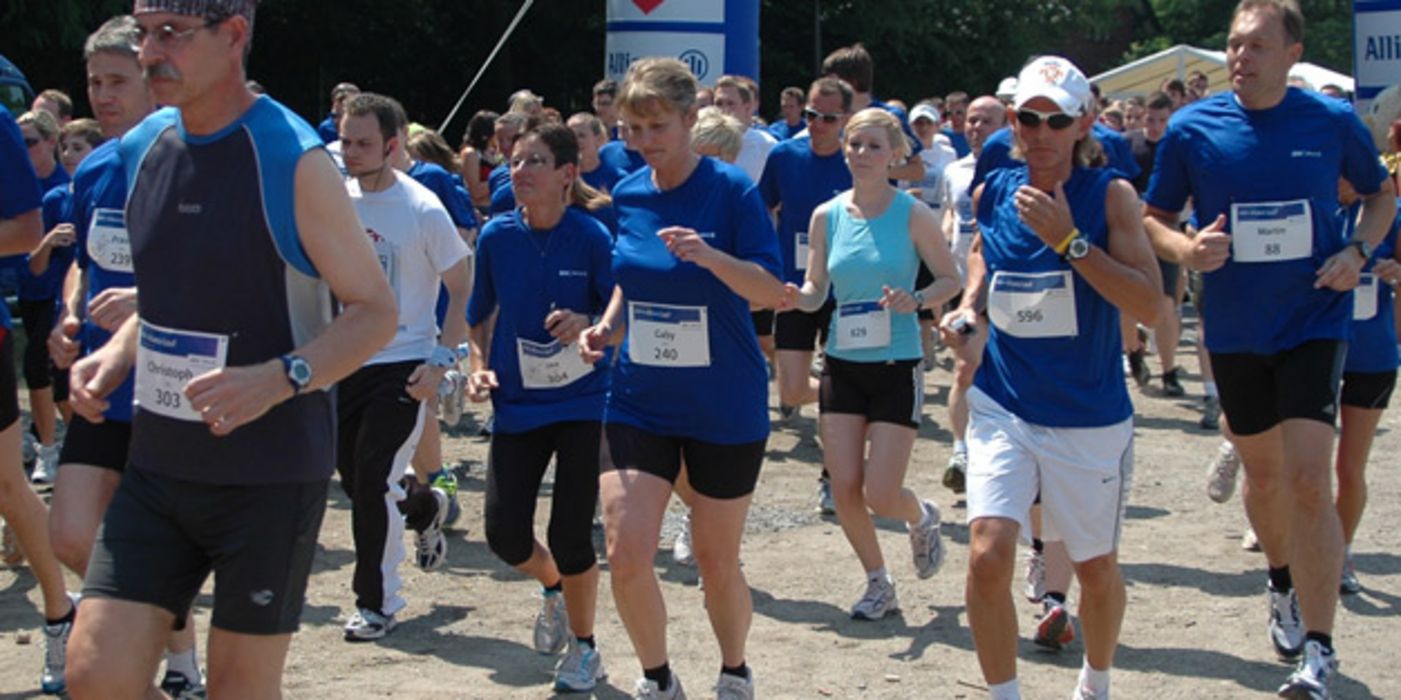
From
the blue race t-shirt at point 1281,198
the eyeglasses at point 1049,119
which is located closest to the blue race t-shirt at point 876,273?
the blue race t-shirt at point 1281,198

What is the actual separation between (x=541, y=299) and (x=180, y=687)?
1766 mm

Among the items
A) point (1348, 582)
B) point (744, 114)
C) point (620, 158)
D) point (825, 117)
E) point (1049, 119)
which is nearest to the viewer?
point (1049, 119)

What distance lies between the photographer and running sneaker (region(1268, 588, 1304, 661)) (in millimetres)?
6348

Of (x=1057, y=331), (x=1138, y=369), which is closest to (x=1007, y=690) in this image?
(x=1057, y=331)

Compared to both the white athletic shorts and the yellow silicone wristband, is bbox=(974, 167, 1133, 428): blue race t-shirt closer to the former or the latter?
the white athletic shorts

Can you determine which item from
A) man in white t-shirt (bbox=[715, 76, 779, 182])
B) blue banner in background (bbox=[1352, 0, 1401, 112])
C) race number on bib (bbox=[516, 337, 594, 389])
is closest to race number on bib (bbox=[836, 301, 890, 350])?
race number on bib (bbox=[516, 337, 594, 389])

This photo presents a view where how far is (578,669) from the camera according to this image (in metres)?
5.99

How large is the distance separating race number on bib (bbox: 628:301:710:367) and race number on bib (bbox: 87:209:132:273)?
156 cm

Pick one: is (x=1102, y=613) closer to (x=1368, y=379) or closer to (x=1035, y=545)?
(x=1035, y=545)

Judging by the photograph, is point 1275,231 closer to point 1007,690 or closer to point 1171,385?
point 1007,690

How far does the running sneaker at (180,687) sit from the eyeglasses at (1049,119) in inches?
125

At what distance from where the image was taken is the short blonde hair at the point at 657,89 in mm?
5246

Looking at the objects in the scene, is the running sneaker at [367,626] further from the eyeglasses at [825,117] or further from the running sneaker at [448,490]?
the eyeglasses at [825,117]

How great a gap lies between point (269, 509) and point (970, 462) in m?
2.24
